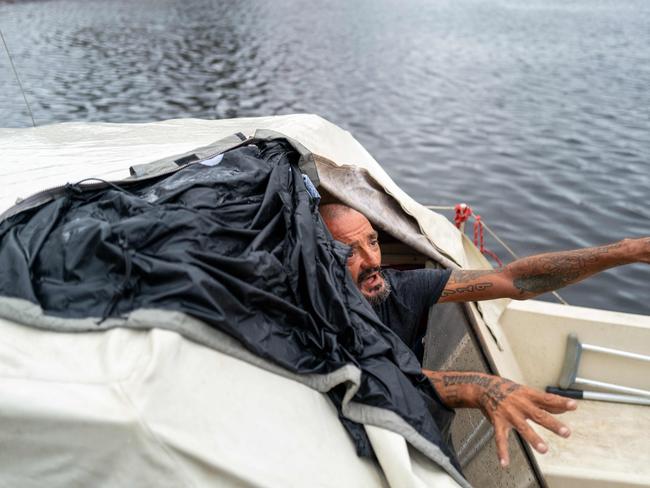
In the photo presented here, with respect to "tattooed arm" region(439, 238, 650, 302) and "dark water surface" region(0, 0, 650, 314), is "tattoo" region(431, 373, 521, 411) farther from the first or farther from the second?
"dark water surface" region(0, 0, 650, 314)

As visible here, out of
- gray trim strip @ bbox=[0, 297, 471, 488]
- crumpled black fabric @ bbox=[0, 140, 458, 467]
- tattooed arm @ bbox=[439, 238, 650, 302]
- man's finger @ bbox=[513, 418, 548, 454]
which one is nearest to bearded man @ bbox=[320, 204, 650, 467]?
tattooed arm @ bbox=[439, 238, 650, 302]

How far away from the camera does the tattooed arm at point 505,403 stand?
2227 mm

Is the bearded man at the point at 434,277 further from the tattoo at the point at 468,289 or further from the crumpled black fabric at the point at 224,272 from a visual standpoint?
the crumpled black fabric at the point at 224,272

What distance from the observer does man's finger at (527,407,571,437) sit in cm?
209

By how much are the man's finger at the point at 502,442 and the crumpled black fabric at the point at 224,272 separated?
0.24 metres

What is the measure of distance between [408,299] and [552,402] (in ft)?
4.36

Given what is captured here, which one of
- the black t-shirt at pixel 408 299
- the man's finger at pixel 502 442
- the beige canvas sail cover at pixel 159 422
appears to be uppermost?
the beige canvas sail cover at pixel 159 422

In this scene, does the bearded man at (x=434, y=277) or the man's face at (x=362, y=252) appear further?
the man's face at (x=362, y=252)

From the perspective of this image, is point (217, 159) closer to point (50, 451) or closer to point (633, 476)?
point (50, 451)

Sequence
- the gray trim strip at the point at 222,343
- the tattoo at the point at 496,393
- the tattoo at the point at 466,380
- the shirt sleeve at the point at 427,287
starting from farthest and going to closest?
the shirt sleeve at the point at 427,287 < the tattoo at the point at 466,380 < the tattoo at the point at 496,393 < the gray trim strip at the point at 222,343

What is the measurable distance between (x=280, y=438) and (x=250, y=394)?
7.1 inches

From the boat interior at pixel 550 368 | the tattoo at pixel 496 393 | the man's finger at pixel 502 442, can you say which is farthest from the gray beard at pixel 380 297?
the man's finger at pixel 502 442

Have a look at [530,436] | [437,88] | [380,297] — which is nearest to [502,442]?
[530,436]

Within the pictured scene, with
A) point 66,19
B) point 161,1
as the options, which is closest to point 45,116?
point 66,19
